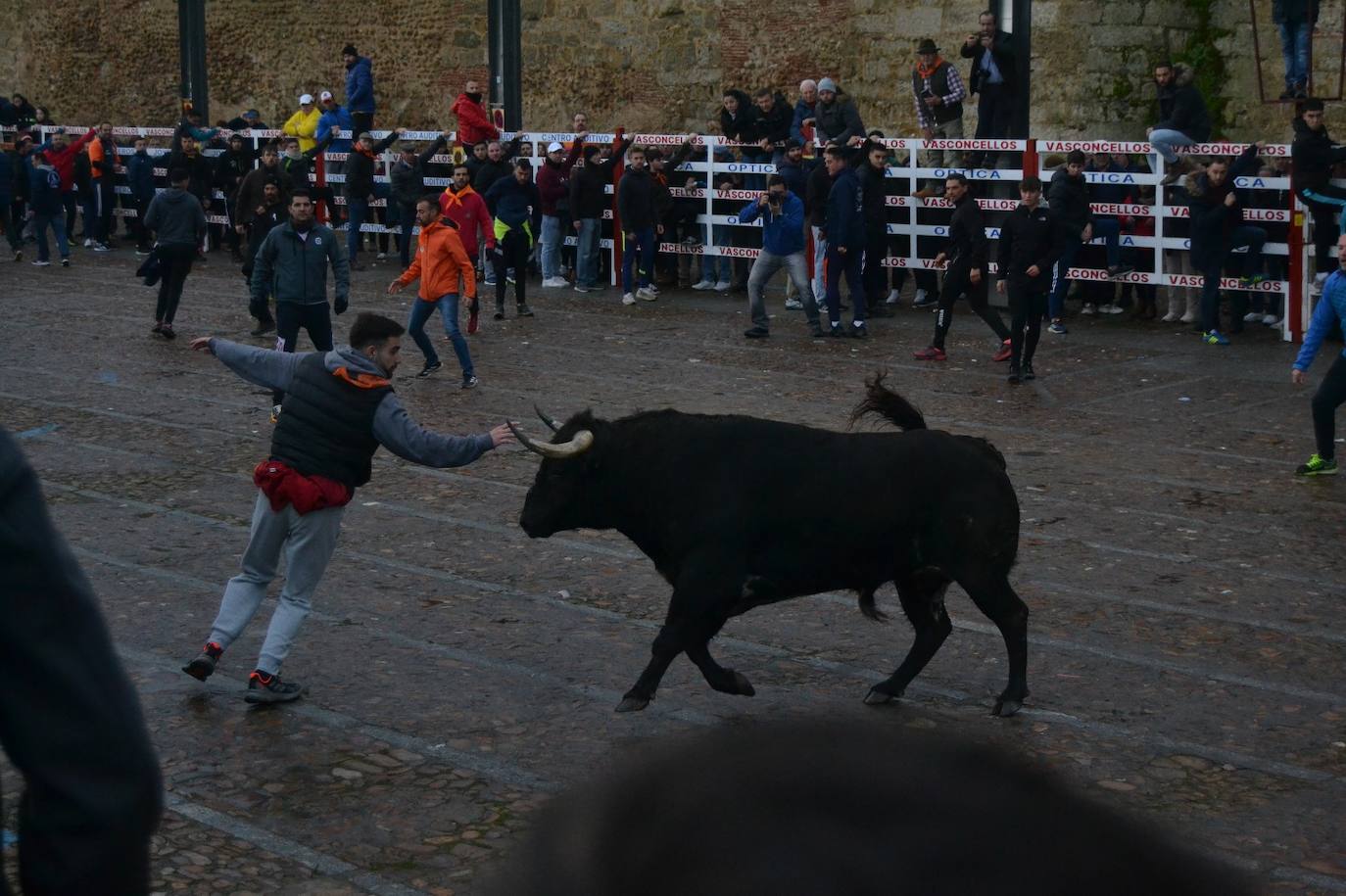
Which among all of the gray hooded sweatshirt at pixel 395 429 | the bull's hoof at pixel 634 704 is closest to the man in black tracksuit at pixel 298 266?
the gray hooded sweatshirt at pixel 395 429

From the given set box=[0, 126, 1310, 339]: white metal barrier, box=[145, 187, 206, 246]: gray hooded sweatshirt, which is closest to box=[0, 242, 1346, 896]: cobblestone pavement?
box=[0, 126, 1310, 339]: white metal barrier

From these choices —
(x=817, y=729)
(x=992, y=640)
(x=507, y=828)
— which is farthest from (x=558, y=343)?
(x=817, y=729)

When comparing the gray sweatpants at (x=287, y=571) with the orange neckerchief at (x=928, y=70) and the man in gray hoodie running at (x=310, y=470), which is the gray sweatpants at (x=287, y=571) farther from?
the orange neckerchief at (x=928, y=70)

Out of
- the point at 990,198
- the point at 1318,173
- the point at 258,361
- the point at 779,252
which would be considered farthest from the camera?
the point at 990,198

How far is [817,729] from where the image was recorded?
133 cm

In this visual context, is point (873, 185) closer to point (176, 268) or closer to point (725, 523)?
point (176, 268)

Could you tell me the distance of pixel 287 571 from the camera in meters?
8.24

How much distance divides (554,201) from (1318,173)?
10.5m

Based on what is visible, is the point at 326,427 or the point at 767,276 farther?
the point at 767,276

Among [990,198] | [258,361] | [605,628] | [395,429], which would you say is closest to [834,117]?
[990,198]

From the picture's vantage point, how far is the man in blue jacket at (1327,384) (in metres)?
12.9

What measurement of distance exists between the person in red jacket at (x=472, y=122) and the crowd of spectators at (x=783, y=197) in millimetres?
34

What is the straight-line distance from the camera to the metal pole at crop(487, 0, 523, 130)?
99.6 ft

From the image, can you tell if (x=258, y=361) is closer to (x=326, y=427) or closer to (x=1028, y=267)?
(x=326, y=427)
